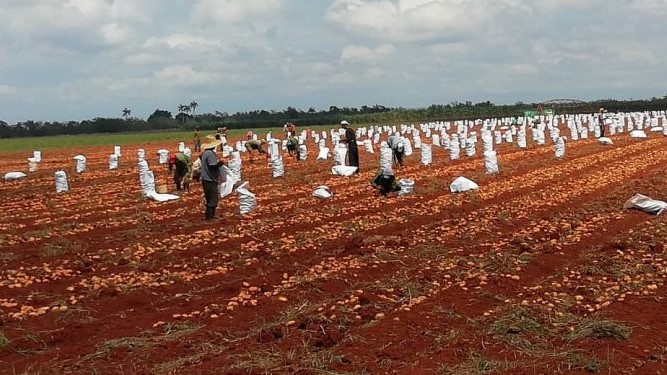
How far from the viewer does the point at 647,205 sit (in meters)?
11.6

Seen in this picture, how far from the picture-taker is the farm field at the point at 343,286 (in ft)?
18.2

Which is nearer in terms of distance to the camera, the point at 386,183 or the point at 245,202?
the point at 245,202

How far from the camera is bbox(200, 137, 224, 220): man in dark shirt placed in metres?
11.8

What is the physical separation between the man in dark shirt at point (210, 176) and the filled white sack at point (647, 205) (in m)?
6.70

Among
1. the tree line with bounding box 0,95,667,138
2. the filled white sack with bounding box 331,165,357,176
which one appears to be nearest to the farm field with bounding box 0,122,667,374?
the filled white sack with bounding box 331,165,357,176

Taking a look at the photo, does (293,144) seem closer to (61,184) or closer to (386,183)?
(61,184)

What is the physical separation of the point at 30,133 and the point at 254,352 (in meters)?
78.4

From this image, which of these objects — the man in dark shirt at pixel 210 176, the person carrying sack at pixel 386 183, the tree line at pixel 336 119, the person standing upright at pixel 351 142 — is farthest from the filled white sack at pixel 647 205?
the tree line at pixel 336 119

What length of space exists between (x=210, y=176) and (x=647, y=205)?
6991mm

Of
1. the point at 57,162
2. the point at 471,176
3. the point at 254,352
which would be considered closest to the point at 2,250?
the point at 254,352

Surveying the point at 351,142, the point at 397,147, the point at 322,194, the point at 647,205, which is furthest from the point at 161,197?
the point at 647,205

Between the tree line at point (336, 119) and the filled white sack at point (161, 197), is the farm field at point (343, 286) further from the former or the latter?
the tree line at point (336, 119)

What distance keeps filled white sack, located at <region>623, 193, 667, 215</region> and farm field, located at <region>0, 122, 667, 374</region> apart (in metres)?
0.16

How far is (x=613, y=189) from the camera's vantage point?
1453 cm
